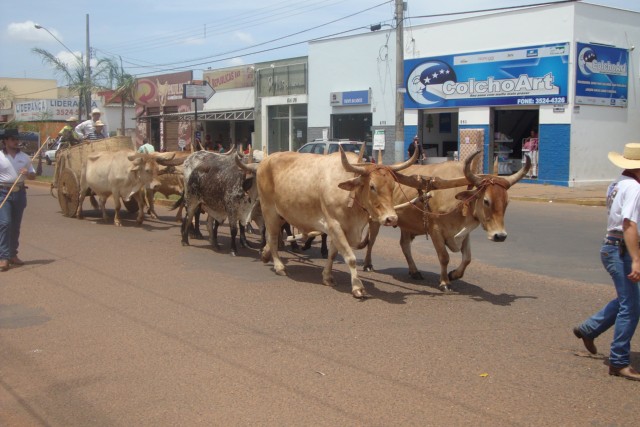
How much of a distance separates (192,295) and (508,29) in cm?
2128

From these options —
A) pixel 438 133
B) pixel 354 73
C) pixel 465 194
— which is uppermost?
pixel 354 73

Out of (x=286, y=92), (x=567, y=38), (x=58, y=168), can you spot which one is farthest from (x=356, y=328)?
(x=286, y=92)

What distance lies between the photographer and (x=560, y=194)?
22.8 metres

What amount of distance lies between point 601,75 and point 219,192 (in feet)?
61.5

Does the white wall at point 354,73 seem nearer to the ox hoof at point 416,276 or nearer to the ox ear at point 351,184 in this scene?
the ox hoof at point 416,276

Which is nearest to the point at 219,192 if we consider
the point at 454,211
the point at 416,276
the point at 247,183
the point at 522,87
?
the point at 247,183

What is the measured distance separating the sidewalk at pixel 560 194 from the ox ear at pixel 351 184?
1361 cm

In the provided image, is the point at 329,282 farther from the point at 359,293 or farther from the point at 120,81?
the point at 120,81

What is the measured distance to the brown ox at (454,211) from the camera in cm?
823

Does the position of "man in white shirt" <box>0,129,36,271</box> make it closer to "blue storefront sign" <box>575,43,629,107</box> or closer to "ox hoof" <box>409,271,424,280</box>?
"ox hoof" <box>409,271,424,280</box>

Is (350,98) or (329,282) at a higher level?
(350,98)

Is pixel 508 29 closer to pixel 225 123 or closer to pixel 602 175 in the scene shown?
pixel 602 175

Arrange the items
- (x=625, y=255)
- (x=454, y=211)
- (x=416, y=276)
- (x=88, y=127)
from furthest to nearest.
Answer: (x=88, y=127), (x=416, y=276), (x=454, y=211), (x=625, y=255)

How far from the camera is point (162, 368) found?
19.6ft
